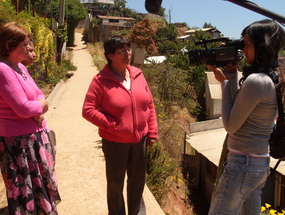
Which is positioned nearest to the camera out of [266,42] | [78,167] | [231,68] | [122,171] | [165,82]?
[266,42]

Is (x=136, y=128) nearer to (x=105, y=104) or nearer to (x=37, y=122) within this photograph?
(x=105, y=104)

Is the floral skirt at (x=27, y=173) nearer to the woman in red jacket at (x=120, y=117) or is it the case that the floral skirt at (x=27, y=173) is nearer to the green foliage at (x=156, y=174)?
the woman in red jacket at (x=120, y=117)

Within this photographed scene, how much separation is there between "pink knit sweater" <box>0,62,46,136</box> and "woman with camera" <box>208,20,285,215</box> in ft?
4.46

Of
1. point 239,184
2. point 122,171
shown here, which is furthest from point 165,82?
point 239,184

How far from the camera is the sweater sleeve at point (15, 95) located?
194 cm

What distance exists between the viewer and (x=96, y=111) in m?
2.24

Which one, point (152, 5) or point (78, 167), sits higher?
point (152, 5)

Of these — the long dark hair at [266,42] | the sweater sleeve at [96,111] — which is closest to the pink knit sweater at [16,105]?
the sweater sleeve at [96,111]

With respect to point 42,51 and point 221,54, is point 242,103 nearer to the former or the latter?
point 221,54

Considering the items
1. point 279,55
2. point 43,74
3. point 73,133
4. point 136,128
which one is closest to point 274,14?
point 279,55

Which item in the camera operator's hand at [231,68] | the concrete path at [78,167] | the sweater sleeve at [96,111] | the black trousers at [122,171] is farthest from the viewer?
the concrete path at [78,167]

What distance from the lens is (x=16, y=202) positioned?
2098mm

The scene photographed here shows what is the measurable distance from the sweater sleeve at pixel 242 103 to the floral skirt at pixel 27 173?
54.3 inches

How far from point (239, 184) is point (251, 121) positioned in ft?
1.35
